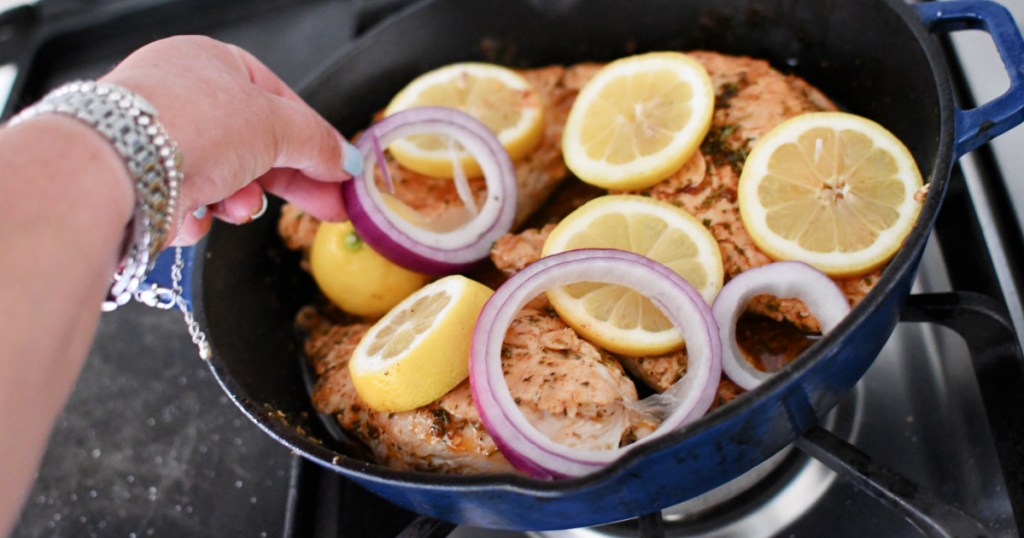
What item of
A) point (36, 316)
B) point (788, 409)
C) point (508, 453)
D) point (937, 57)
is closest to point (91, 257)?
point (36, 316)

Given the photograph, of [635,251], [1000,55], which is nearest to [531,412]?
Answer: [635,251]

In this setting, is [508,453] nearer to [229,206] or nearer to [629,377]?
[629,377]

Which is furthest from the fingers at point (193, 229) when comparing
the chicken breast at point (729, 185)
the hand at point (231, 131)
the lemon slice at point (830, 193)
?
the lemon slice at point (830, 193)

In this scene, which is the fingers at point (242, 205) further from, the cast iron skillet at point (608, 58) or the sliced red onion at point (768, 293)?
the sliced red onion at point (768, 293)

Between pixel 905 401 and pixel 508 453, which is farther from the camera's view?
pixel 905 401

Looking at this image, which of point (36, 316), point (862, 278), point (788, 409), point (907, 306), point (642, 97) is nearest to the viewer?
point (36, 316)

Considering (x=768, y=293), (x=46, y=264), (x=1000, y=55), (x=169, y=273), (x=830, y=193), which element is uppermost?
(x=1000, y=55)

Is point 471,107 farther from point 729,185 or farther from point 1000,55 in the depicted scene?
point 1000,55
